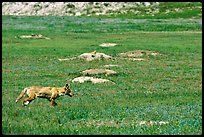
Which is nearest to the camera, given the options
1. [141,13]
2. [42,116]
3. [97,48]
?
[42,116]

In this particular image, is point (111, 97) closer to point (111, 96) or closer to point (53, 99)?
point (111, 96)

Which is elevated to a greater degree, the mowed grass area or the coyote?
the coyote

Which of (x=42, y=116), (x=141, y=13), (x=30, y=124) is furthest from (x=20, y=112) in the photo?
(x=141, y=13)

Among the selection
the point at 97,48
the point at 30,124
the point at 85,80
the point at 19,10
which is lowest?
the point at 19,10

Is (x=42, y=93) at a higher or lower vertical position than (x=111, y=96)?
higher

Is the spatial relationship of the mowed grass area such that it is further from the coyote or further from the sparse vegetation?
the coyote

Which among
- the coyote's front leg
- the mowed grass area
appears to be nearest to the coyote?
the coyote's front leg

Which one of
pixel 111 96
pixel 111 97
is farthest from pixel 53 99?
pixel 111 96

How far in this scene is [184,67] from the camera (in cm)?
3853

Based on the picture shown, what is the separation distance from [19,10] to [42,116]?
162m

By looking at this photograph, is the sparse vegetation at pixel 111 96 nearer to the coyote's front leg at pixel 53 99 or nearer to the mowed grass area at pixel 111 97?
the mowed grass area at pixel 111 97

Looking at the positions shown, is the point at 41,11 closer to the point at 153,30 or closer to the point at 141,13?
the point at 141,13

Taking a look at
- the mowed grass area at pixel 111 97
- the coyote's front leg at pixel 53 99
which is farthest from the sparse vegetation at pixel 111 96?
the coyote's front leg at pixel 53 99

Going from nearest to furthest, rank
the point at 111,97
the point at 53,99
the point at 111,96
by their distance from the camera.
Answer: the point at 53,99 → the point at 111,97 → the point at 111,96
